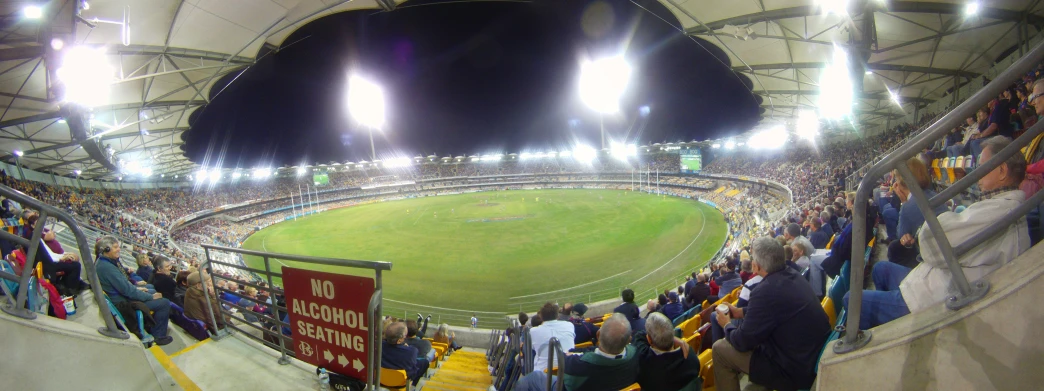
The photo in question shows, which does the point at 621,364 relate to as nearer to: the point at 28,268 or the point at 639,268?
the point at 28,268

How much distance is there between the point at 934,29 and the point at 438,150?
242ft

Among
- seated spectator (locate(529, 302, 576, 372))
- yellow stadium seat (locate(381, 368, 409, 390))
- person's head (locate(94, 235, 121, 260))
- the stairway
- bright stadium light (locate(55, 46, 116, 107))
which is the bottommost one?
the stairway

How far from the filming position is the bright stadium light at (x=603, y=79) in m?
45.9

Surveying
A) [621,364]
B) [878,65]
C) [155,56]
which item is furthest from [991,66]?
[155,56]

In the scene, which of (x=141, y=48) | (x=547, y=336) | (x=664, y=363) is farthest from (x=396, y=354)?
(x=141, y=48)

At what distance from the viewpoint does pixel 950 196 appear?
62.3 inches

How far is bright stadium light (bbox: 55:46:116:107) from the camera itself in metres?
9.76

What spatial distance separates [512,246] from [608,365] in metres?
23.6

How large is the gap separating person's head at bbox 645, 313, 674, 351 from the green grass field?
43.1 ft

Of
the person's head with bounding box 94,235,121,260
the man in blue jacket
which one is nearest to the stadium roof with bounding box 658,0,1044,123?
the man in blue jacket

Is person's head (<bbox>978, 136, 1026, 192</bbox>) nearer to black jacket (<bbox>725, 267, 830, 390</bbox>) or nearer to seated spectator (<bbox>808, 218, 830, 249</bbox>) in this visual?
black jacket (<bbox>725, 267, 830, 390</bbox>)

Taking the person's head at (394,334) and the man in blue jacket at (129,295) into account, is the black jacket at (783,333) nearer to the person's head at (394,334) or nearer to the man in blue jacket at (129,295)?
the person's head at (394,334)

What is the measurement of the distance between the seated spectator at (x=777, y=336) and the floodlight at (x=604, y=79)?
44033 millimetres

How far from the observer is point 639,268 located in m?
20.0
